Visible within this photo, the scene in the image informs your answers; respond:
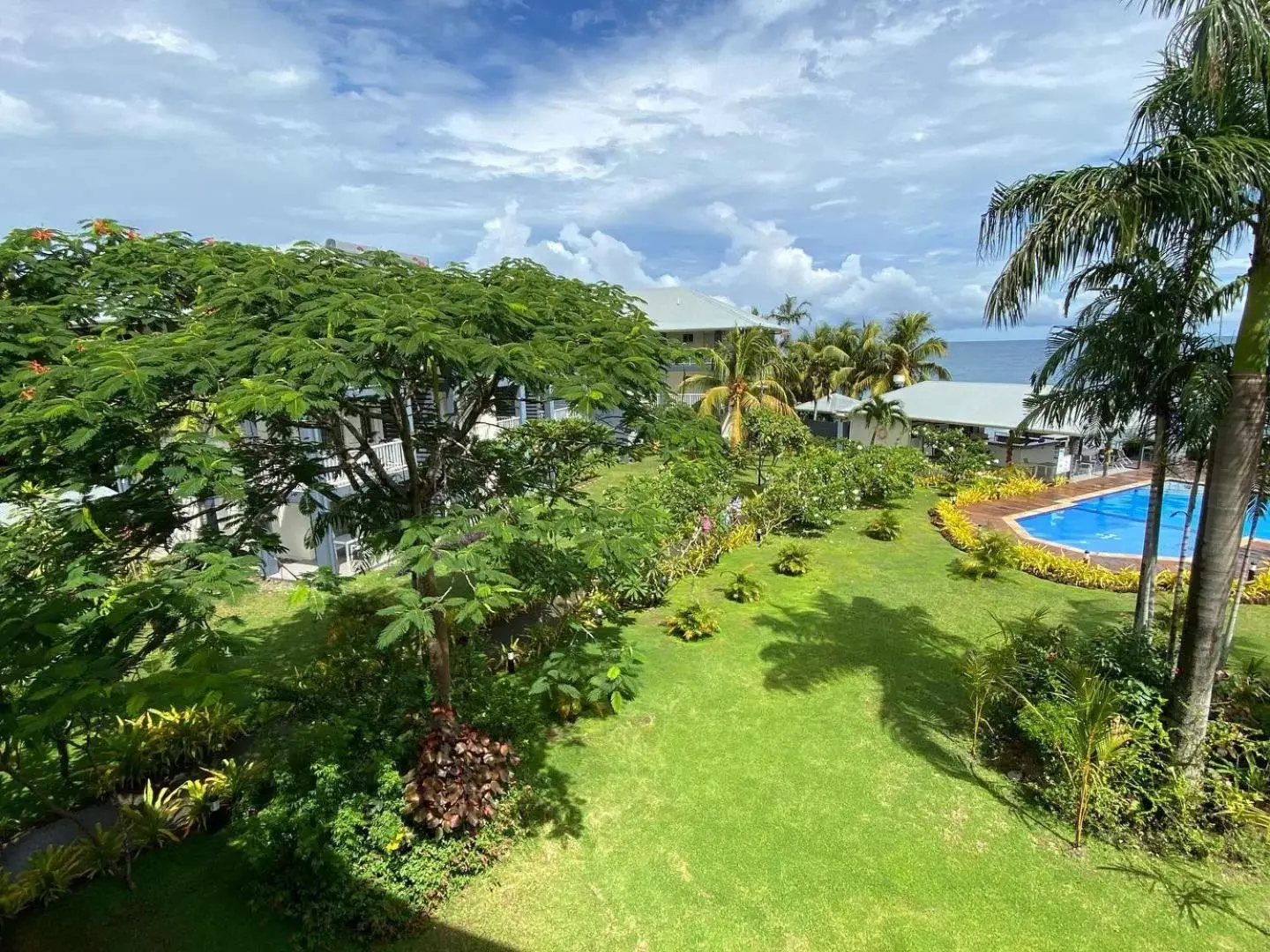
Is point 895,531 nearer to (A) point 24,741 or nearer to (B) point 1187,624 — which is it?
(B) point 1187,624

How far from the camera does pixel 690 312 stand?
115 feet

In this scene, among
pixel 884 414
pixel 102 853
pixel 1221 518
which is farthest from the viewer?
pixel 884 414

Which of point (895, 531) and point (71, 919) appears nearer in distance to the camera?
point (71, 919)

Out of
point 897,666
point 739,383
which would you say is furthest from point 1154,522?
point 739,383

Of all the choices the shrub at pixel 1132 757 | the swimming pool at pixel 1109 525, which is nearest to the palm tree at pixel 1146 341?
the shrub at pixel 1132 757

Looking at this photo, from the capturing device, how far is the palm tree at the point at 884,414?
2456 centimetres

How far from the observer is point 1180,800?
20.3 feet

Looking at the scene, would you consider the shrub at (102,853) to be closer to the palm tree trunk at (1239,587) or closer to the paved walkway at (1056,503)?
the palm tree trunk at (1239,587)

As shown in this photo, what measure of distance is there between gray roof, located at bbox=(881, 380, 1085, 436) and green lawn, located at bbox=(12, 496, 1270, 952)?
16.4m

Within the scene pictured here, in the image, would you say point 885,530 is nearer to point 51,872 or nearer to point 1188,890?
point 1188,890

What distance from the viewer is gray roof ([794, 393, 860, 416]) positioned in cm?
2866

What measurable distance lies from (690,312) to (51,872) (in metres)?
33.5

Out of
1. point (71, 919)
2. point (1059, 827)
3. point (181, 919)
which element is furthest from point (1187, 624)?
point (71, 919)

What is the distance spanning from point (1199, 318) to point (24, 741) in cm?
1141
